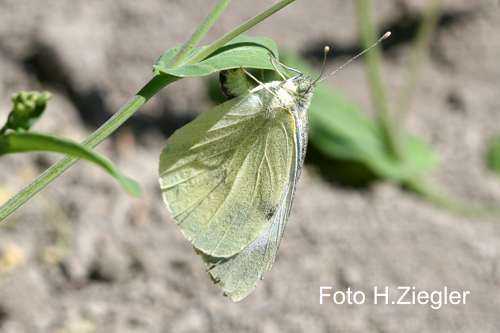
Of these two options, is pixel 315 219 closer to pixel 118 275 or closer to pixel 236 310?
pixel 236 310

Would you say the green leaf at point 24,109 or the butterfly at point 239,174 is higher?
the green leaf at point 24,109

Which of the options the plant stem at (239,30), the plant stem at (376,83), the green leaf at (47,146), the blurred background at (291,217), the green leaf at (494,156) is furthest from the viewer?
the green leaf at (494,156)

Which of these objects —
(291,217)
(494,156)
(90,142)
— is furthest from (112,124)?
(494,156)

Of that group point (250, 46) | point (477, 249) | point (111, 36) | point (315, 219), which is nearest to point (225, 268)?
point (250, 46)

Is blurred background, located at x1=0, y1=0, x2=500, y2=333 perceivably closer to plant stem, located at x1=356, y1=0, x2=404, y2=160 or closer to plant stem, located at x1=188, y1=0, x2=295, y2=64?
plant stem, located at x1=356, y1=0, x2=404, y2=160

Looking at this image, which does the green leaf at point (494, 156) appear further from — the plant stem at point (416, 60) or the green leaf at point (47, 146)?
the green leaf at point (47, 146)

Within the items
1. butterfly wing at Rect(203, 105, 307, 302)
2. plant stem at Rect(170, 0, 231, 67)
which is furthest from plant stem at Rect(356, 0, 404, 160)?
plant stem at Rect(170, 0, 231, 67)

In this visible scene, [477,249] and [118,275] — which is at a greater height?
[118,275]

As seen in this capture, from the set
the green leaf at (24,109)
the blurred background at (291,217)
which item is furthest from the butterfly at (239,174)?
the blurred background at (291,217)
